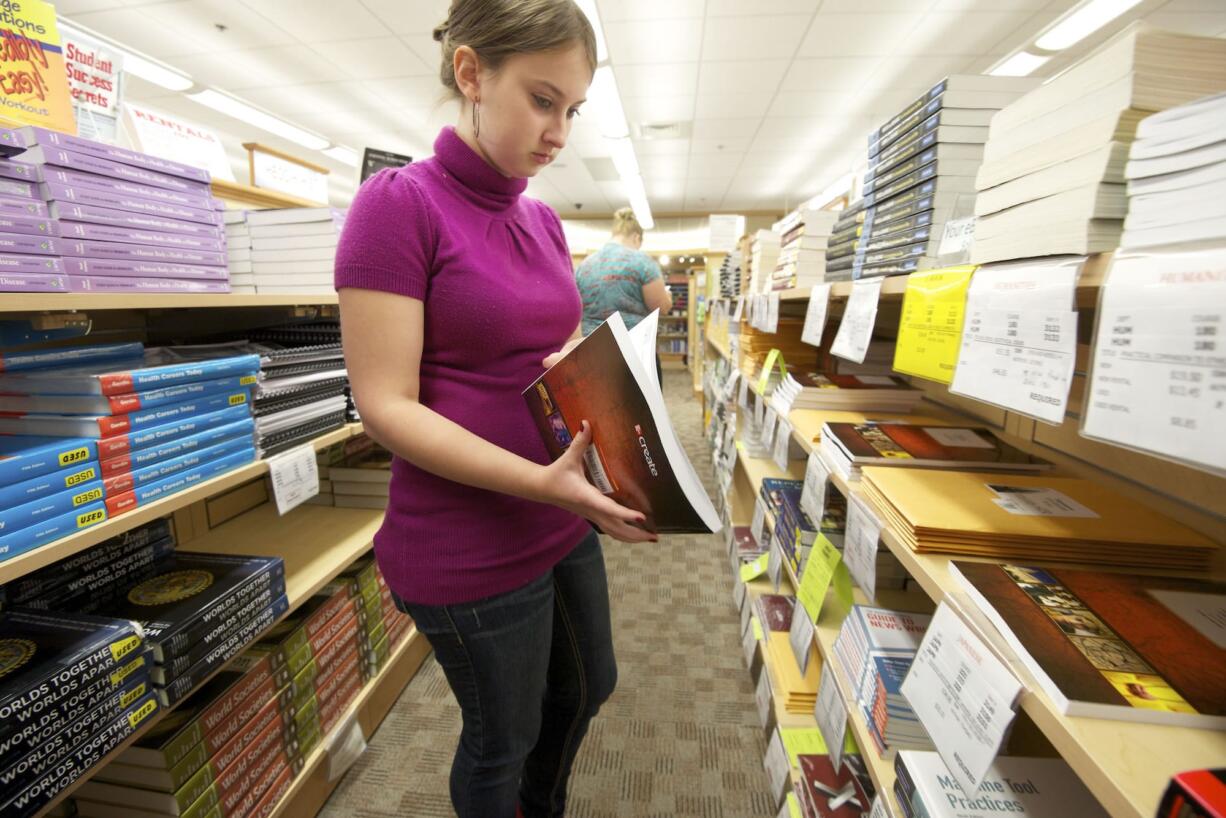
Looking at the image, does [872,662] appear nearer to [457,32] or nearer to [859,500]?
[859,500]

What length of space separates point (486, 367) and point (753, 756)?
157 centimetres

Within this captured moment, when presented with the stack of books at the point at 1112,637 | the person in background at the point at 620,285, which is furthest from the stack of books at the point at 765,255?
the stack of books at the point at 1112,637

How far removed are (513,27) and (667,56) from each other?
4.57 metres

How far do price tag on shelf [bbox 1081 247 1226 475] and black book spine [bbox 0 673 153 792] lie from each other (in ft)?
4.63

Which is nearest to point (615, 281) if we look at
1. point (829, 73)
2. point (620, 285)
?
point (620, 285)

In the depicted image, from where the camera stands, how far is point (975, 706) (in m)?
0.51

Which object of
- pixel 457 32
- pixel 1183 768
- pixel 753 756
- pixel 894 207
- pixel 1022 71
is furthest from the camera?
pixel 1022 71

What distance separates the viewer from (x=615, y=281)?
10.4ft

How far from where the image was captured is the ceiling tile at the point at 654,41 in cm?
404

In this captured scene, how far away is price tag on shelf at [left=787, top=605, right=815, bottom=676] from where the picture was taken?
131 centimetres

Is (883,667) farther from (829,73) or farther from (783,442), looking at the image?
(829,73)

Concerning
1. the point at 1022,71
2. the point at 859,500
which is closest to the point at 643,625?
the point at 859,500

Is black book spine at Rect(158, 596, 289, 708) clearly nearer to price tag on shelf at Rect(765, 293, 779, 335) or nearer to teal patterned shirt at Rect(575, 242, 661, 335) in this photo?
price tag on shelf at Rect(765, 293, 779, 335)

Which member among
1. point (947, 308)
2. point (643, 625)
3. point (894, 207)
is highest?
point (894, 207)
